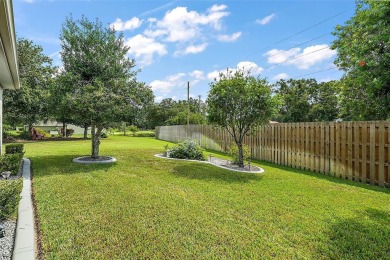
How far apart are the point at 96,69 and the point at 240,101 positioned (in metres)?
6.21

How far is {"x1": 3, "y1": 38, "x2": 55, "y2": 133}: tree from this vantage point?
18.0m

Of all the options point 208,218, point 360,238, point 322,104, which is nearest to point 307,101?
point 322,104

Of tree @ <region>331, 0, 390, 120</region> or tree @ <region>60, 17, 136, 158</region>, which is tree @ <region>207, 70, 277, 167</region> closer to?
tree @ <region>60, 17, 136, 158</region>

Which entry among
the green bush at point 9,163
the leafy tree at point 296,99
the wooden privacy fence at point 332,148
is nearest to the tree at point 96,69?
the green bush at point 9,163

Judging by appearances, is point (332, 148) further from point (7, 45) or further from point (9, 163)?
point (9, 163)

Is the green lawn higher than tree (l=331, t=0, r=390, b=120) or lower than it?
lower

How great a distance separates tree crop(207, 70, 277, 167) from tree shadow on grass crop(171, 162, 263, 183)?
Result: 4.37ft

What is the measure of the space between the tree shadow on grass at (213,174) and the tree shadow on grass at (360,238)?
3.09m

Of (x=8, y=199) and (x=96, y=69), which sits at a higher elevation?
(x=96, y=69)

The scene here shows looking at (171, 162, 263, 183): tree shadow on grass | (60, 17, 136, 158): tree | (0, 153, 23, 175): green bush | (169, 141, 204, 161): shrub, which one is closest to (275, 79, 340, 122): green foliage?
(169, 141, 204, 161): shrub

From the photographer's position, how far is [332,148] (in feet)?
26.7

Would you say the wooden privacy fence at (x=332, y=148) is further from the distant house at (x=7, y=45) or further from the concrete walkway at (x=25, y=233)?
the distant house at (x=7, y=45)

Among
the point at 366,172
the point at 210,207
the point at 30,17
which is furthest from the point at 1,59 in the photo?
the point at 366,172

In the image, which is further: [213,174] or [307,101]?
[307,101]
